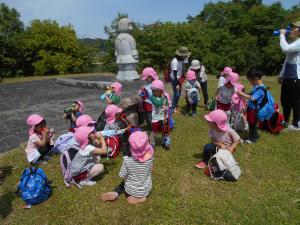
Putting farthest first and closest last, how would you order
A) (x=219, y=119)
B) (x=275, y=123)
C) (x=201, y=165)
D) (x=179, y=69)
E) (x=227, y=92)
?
(x=179, y=69) → (x=227, y=92) → (x=275, y=123) → (x=201, y=165) → (x=219, y=119)

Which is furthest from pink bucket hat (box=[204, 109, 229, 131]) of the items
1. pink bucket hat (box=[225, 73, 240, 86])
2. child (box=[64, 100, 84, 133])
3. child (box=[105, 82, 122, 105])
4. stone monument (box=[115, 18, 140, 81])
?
stone monument (box=[115, 18, 140, 81])

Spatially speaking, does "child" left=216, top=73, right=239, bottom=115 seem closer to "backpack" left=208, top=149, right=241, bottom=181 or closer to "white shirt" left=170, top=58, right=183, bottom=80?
"white shirt" left=170, top=58, right=183, bottom=80

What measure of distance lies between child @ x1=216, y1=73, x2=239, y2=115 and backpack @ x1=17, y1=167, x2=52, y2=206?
168 inches

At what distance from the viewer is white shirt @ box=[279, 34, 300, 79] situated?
6145 millimetres

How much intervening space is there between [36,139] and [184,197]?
8.95 feet

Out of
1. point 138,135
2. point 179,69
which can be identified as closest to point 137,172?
point 138,135

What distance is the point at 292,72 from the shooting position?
6363 mm

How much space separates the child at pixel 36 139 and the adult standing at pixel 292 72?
4854 millimetres

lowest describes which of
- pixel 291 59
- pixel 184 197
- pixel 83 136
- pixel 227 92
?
pixel 184 197

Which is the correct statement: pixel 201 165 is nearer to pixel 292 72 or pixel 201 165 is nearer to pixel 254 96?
pixel 254 96

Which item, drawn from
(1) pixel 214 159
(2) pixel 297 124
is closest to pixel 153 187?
(1) pixel 214 159

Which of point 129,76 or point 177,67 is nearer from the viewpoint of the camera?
point 177,67

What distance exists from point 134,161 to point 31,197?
1433mm

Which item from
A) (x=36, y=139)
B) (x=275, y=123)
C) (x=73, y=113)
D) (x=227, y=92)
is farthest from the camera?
(x=227, y=92)
